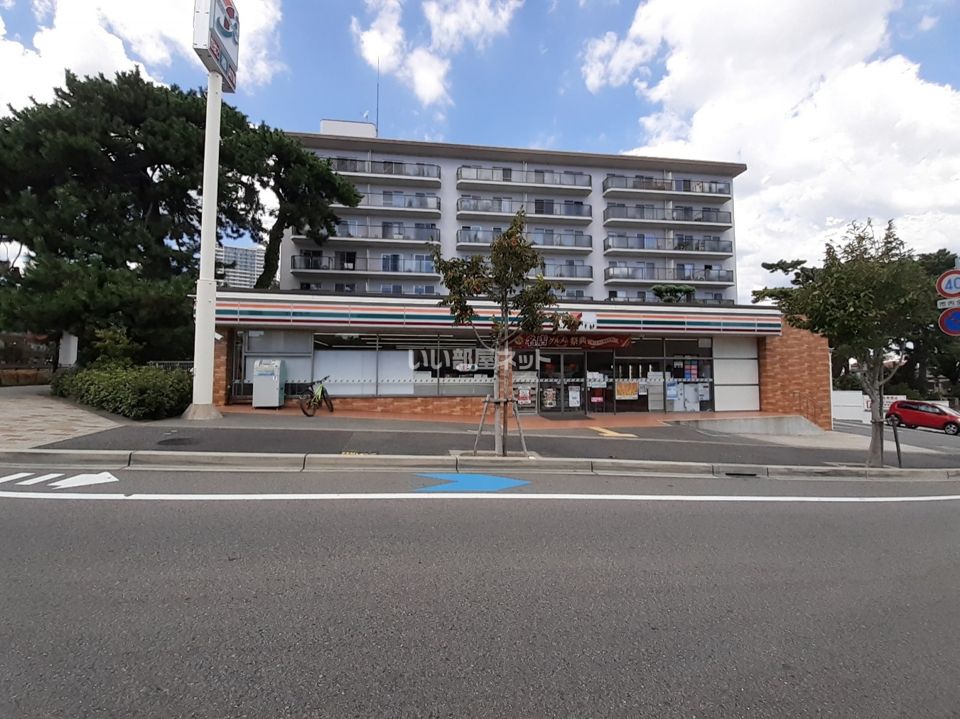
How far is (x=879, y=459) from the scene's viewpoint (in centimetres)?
1073

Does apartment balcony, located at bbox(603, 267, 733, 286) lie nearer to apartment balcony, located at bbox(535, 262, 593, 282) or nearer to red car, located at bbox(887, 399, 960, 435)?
apartment balcony, located at bbox(535, 262, 593, 282)

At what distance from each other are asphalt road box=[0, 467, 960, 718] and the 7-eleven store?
10600 mm

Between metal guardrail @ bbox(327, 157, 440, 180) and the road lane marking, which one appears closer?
the road lane marking

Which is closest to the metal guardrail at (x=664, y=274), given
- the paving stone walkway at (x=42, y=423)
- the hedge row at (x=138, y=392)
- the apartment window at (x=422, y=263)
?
the apartment window at (x=422, y=263)

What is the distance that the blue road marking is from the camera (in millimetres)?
6905

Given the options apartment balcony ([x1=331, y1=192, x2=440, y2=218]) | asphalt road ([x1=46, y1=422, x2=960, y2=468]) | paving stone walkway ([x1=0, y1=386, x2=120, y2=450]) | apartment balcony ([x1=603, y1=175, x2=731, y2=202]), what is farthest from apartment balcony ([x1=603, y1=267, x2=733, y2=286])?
paving stone walkway ([x1=0, y1=386, x2=120, y2=450])

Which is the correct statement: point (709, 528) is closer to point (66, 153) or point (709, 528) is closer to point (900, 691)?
point (900, 691)

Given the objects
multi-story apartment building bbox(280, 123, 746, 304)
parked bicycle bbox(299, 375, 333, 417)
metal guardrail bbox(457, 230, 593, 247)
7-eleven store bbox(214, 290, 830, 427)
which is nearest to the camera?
parked bicycle bbox(299, 375, 333, 417)

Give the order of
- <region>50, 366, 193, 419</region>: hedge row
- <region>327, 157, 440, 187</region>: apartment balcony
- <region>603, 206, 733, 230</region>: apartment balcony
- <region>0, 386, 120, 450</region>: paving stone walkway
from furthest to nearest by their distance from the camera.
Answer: <region>603, 206, 733, 230</region>: apartment balcony → <region>327, 157, 440, 187</region>: apartment balcony → <region>50, 366, 193, 419</region>: hedge row → <region>0, 386, 120, 450</region>: paving stone walkway

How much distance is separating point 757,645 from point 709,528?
2.53 meters

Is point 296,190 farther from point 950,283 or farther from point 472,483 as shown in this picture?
point 950,283

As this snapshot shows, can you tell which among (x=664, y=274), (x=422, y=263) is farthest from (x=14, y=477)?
(x=664, y=274)

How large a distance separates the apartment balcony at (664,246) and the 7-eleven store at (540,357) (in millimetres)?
25904

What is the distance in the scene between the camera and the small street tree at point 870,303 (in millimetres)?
10289
